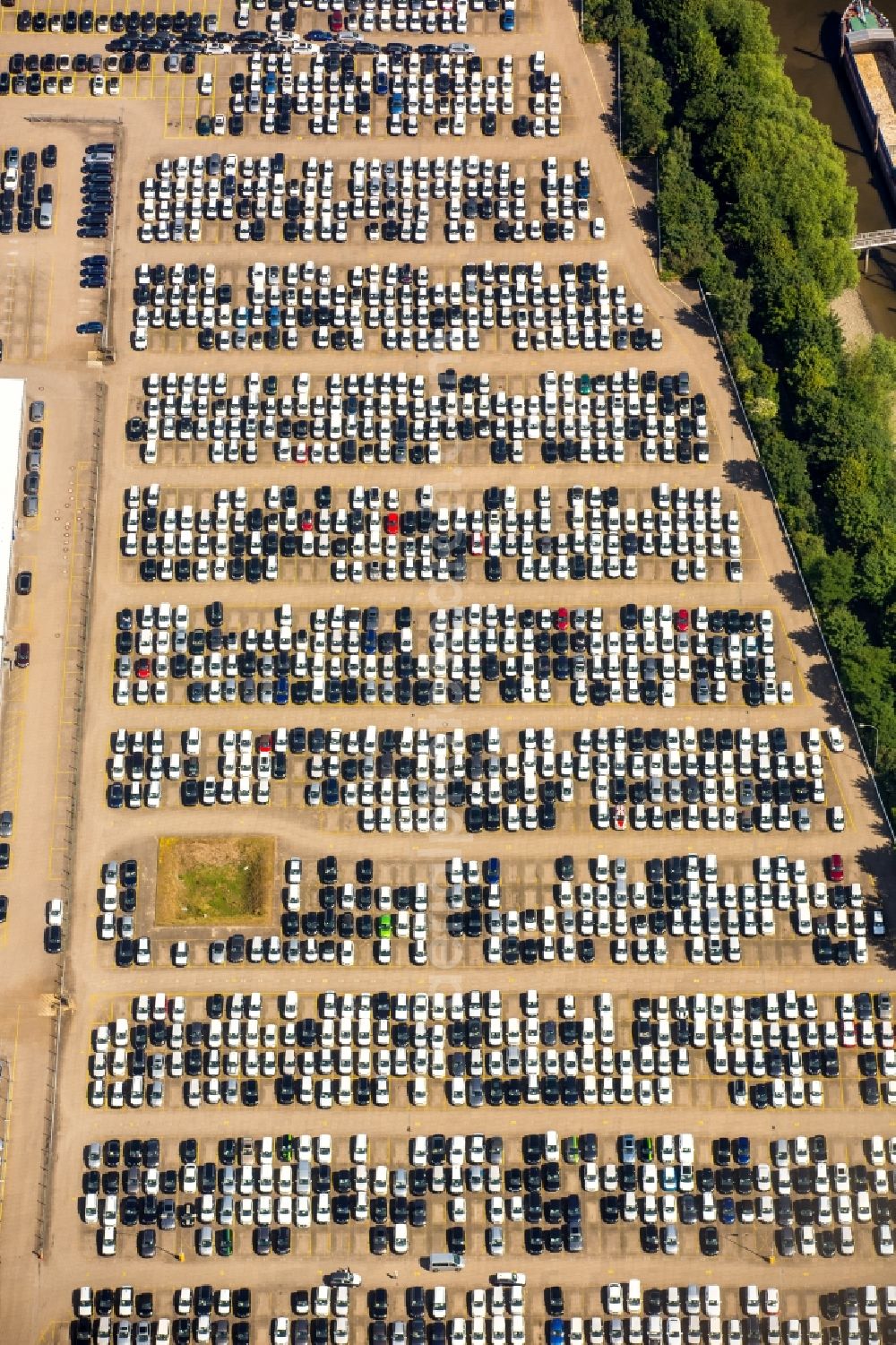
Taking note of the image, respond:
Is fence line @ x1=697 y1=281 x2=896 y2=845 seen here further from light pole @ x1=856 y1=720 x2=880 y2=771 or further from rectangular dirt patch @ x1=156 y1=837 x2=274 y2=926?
rectangular dirt patch @ x1=156 y1=837 x2=274 y2=926

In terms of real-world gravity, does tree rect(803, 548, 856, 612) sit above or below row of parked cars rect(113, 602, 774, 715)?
above

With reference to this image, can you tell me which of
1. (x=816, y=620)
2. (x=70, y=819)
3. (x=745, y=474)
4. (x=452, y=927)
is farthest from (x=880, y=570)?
(x=70, y=819)

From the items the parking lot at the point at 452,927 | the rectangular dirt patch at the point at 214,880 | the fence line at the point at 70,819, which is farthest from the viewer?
the rectangular dirt patch at the point at 214,880

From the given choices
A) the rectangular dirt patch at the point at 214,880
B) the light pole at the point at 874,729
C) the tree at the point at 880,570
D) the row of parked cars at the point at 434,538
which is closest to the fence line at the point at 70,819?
the row of parked cars at the point at 434,538

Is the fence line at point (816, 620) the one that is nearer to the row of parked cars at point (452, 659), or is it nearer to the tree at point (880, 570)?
the row of parked cars at point (452, 659)

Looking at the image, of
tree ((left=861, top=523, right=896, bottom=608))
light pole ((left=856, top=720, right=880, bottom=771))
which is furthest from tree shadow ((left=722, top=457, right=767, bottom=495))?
light pole ((left=856, top=720, right=880, bottom=771))

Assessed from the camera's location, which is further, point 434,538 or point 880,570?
point 434,538

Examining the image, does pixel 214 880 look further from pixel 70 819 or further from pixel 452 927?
pixel 452 927
